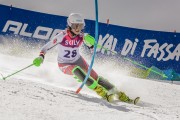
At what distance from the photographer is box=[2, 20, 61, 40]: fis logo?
1412 centimetres

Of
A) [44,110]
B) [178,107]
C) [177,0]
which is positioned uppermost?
[177,0]

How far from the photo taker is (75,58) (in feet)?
25.1

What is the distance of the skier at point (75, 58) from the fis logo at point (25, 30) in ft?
21.3

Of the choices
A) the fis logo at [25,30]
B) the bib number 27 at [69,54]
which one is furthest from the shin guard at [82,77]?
the fis logo at [25,30]

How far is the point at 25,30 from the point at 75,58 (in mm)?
6937

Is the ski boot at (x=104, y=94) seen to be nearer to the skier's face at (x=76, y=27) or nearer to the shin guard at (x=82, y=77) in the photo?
the shin guard at (x=82, y=77)

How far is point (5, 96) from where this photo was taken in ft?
15.3

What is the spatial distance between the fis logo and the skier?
6.48 m

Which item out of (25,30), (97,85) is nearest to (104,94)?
(97,85)

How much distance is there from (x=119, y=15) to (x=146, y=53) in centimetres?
519

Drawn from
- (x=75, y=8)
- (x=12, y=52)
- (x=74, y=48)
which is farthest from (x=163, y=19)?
(x=74, y=48)

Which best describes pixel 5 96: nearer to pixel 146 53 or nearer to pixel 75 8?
pixel 146 53

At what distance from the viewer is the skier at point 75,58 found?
266 inches

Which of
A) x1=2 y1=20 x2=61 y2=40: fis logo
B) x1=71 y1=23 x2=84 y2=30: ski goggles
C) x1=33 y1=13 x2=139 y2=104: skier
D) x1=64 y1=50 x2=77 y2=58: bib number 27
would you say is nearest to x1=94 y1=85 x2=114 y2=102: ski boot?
x1=33 y1=13 x2=139 y2=104: skier
